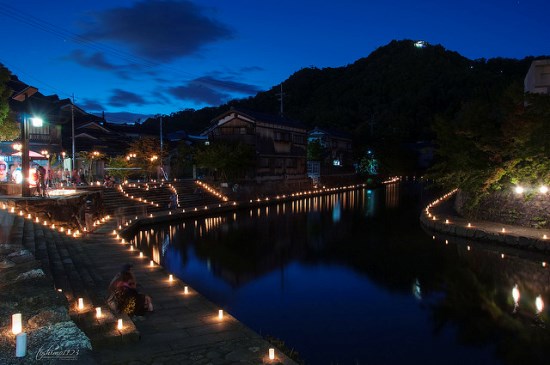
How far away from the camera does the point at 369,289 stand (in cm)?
1473

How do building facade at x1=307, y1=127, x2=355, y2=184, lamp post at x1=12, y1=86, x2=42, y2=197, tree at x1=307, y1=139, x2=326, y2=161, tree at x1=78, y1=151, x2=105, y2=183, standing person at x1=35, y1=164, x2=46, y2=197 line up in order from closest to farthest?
lamp post at x1=12, y1=86, x2=42, y2=197, standing person at x1=35, y1=164, x2=46, y2=197, tree at x1=78, y1=151, x2=105, y2=183, building facade at x1=307, y1=127, x2=355, y2=184, tree at x1=307, y1=139, x2=326, y2=161

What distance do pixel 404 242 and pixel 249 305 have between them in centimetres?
1226

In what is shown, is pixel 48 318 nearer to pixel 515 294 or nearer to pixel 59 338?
pixel 59 338

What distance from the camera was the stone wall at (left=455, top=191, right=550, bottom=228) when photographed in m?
20.9

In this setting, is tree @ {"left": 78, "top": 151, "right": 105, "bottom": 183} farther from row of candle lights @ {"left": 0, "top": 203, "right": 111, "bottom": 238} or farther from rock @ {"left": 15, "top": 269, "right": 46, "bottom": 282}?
rock @ {"left": 15, "top": 269, "right": 46, "bottom": 282}

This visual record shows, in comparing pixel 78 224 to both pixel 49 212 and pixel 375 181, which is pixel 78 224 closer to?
pixel 49 212

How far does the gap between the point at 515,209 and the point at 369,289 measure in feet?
40.7

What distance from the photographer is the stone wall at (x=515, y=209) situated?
2088cm

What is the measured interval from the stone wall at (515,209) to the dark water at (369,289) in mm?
3467

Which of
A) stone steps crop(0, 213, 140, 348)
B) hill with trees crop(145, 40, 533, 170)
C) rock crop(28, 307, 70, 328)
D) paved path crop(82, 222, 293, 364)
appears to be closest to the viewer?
rock crop(28, 307, 70, 328)

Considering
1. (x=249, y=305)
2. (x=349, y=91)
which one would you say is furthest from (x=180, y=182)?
(x=349, y=91)

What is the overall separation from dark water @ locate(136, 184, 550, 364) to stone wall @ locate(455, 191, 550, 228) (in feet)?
11.4

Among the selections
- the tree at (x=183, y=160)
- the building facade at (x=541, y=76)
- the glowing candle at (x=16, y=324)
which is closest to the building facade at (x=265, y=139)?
the tree at (x=183, y=160)

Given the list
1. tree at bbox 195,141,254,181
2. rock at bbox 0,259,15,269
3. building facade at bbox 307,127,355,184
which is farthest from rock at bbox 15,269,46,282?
building facade at bbox 307,127,355,184
